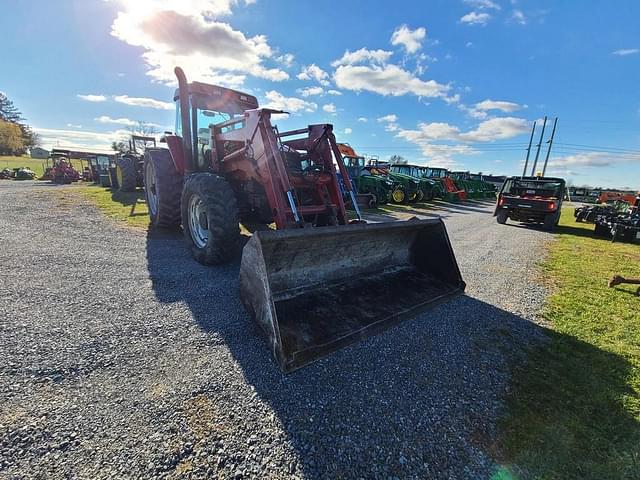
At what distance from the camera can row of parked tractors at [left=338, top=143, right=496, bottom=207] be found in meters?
14.9

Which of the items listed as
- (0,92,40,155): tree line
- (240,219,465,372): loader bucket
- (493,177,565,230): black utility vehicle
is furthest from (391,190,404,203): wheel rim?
(0,92,40,155): tree line

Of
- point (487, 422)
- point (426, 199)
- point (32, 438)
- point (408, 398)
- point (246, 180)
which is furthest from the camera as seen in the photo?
point (426, 199)

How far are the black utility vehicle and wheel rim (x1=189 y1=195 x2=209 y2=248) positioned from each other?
10.7 meters

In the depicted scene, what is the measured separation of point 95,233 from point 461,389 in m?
6.81

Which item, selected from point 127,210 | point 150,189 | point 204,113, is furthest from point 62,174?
point 204,113

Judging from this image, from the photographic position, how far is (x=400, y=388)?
7.28ft

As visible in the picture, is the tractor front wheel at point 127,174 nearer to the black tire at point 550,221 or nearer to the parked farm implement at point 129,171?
the parked farm implement at point 129,171

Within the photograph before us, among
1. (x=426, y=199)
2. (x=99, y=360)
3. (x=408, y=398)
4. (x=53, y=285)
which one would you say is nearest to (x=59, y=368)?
(x=99, y=360)

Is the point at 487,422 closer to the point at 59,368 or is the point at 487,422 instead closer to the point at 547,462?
the point at 547,462

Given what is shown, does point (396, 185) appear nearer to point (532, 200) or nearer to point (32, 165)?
point (532, 200)

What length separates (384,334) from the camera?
2877mm

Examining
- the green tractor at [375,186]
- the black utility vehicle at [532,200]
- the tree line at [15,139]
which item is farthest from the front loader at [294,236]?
the tree line at [15,139]

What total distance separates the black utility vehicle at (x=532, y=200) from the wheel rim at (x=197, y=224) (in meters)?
10.7

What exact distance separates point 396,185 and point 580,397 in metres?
14.5
